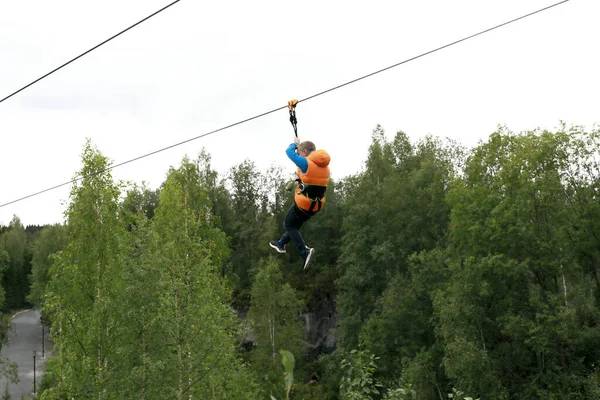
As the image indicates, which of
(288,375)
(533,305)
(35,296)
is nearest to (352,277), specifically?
(533,305)

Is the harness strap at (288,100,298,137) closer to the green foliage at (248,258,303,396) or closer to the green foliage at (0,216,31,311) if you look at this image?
the green foliage at (248,258,303,396)

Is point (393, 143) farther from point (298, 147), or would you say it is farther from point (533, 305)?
point (298, 147)

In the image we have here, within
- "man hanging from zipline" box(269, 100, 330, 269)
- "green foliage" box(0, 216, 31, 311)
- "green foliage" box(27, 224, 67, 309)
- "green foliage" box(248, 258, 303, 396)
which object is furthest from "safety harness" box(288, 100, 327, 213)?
"green foliage" box(0, 216, 31, 311)

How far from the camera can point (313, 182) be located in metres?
7.84

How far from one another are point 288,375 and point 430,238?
38410 millimetres

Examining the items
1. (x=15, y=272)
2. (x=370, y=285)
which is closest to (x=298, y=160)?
(x=370, y=285)

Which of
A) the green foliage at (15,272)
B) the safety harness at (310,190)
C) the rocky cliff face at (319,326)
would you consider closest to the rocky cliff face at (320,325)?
the rocky cliff face at (319,326)

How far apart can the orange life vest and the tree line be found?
2.21 m

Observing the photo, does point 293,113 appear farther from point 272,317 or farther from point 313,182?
point 272,317

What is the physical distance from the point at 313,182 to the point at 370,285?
31916mm

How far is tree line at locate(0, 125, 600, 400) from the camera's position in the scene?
1931cm

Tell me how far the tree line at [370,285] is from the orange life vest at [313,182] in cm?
221

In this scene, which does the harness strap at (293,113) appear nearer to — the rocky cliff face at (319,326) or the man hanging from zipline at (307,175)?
the man hanging from zipline at (307,175)

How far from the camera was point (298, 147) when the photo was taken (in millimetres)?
7961
